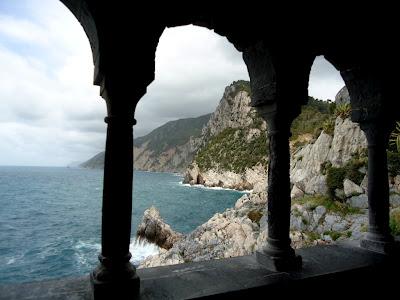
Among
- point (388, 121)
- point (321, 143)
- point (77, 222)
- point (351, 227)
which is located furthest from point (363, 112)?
point (77, 222)

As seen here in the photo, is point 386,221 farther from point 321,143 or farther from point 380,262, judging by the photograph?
point 321,143

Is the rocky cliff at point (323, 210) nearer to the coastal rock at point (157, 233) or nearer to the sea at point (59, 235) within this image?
the coastal rock at point (157, 233)

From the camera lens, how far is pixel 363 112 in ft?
20.2

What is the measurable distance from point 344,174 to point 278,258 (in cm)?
1669

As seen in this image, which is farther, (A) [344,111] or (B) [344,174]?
(A) [344,111]

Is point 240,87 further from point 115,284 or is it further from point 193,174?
point 115,284

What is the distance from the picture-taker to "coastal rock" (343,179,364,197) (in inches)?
697

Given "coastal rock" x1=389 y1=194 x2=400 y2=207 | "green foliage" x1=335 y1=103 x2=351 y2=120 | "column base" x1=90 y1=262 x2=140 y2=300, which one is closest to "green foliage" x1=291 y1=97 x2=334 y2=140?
"green foliage" x1=335 y1=103 x2=351 y2=120

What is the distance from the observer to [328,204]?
1795 cm

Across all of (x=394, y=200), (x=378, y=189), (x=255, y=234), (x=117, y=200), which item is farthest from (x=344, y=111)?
(x=117, y=200)

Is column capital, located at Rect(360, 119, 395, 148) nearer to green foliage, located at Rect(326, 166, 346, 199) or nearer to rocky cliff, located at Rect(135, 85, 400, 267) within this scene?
rocky cliff, located at Rect(135, 85, 400, 267)

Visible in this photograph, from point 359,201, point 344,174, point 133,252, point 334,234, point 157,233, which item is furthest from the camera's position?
point 157,233

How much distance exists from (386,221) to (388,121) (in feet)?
5.96

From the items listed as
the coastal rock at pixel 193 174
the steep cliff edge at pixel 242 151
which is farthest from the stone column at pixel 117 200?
the coastal rock at pixel 193 174
